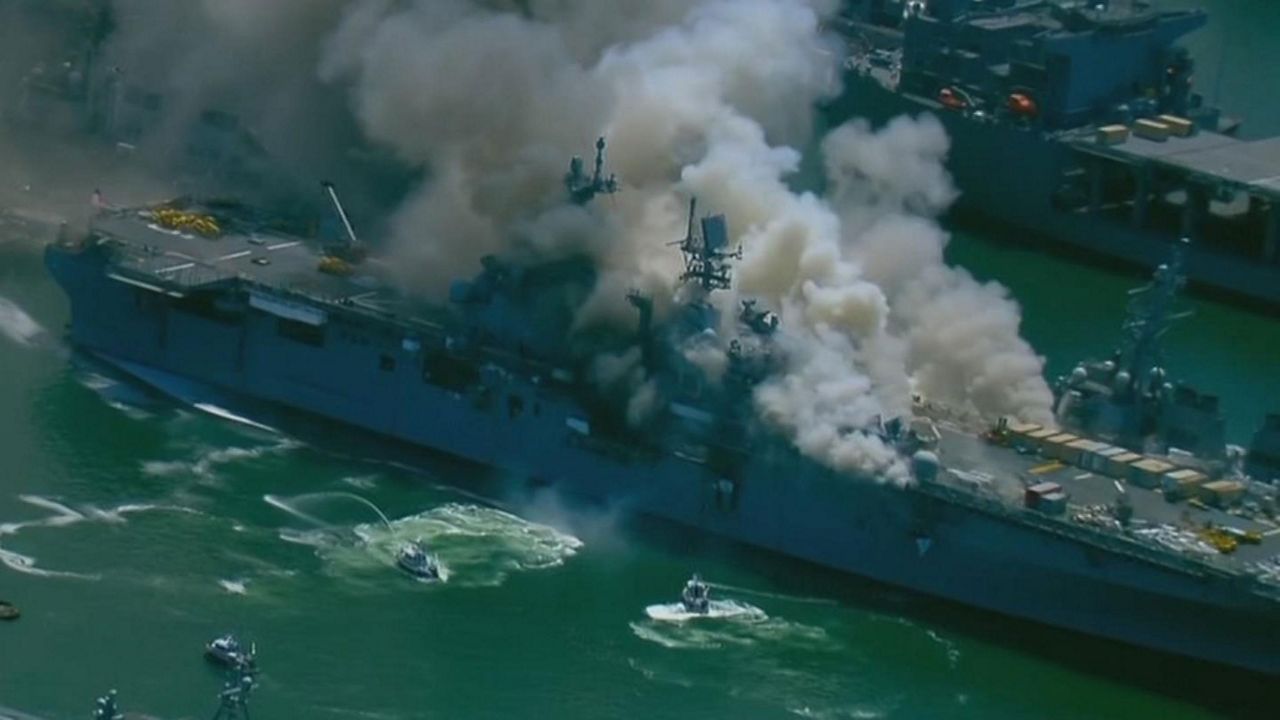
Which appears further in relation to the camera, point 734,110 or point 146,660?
point 734,110

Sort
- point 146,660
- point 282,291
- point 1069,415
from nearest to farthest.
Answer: point 146,660 < point 1069,415 < point 282,291

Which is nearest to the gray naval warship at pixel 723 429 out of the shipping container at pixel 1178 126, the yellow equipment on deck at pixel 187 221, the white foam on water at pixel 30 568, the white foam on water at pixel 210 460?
the yellow equipment on deck at pixel 187 221

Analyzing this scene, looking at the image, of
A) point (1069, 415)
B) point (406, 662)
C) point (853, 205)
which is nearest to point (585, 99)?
point (853, 205)

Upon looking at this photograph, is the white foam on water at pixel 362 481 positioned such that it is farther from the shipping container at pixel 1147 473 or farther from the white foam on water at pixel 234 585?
the shipping container at pixel 1147 473

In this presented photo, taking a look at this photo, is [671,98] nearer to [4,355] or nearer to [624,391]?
[624,391]

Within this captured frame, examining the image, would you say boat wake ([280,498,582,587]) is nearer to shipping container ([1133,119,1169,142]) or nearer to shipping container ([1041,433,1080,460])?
shipping container ([1041,433,1080,460])
